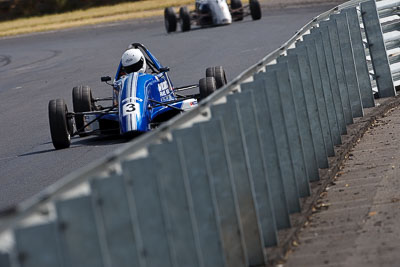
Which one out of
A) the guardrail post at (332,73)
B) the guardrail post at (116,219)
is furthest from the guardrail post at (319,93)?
the guardrail post at (116,219)

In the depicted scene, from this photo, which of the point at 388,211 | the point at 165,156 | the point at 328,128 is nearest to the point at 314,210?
the point at 388,211

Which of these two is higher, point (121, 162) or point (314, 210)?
point (121, 162)

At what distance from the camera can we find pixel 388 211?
23.9 ft

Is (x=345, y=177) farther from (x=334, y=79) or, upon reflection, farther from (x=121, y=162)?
(x=121, y=162)

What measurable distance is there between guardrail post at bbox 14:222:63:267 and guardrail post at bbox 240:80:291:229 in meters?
3.05

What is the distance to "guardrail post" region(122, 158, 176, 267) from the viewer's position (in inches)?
188

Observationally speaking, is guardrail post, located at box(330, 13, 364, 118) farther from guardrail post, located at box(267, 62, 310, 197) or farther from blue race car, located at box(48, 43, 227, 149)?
guardrail post, located at box(267, 62, 310, 197)

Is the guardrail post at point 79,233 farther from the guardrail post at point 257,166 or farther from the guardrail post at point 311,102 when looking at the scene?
the guardrail post at point 311,102

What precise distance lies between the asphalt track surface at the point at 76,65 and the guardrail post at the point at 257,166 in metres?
3.95

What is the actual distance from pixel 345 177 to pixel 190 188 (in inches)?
140

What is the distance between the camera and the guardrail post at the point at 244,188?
6.19 metres

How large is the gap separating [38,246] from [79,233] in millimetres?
329

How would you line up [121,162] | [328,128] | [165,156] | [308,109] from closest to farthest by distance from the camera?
[121,162], [165,156], [308,109], [328,128]

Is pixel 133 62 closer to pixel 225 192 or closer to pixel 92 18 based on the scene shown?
pixel 225 192
